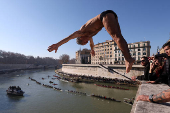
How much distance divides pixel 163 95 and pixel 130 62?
2.32 feet

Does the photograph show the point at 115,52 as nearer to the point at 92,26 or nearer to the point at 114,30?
the point at 92,26

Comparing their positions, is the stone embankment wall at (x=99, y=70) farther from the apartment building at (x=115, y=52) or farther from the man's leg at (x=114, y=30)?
the man's leg at (x=114, y=30)

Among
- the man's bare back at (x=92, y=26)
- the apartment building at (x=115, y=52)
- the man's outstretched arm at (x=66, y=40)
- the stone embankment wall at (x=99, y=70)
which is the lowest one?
the stone embankment wall at (x=99, y=70)

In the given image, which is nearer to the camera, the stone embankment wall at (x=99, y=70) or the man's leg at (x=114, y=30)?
the man's leg at (x=114, y=30)

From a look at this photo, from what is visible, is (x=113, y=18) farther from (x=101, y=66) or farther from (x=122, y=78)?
(x=101, y=66)

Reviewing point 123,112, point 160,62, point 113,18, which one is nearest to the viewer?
point 113,18

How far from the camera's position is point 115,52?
34.3 meters

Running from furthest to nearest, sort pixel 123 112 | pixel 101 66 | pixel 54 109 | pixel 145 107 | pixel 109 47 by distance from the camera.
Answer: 1. pixel 109 47
2. pixel 101 66
3. pixel 54 109
4. pixel 123 112
5. pixel 145 107

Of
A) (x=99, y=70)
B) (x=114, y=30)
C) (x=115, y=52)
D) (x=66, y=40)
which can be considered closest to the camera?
(x=114, y=30)

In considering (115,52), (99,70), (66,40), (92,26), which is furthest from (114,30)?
(115,52)

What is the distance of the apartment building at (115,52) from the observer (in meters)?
29.3

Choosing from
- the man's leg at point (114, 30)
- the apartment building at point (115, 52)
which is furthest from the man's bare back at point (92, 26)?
the apartment building at point (115, 52)

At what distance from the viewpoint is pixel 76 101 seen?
1439 cm

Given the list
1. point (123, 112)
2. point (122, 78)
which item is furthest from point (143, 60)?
point (122, 78)
